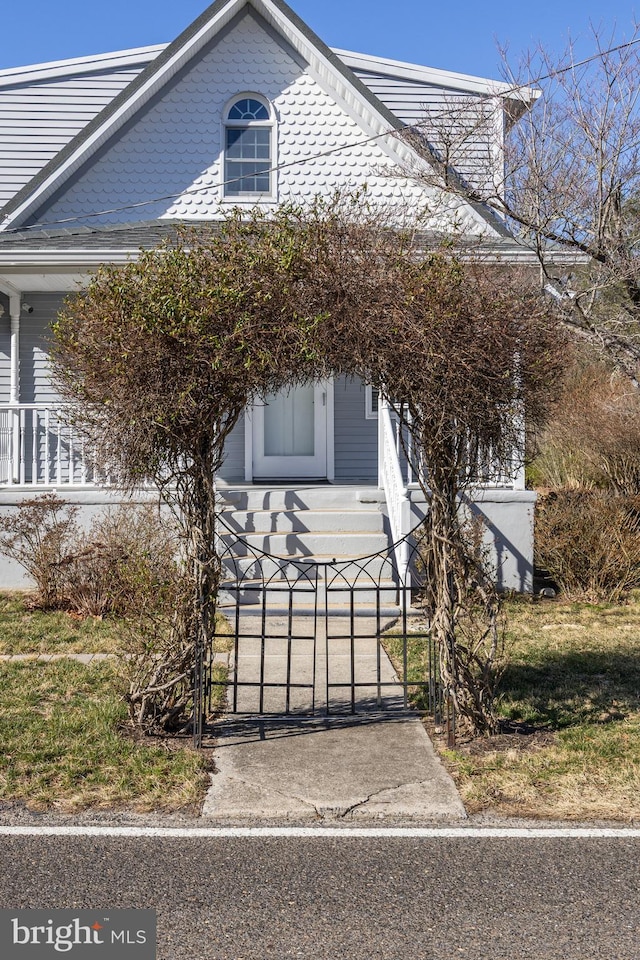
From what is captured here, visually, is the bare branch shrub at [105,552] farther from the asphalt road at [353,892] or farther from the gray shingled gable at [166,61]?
the gray shingled gable at [166,61]

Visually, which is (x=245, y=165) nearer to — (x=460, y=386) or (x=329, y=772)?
(x=460, y=386)

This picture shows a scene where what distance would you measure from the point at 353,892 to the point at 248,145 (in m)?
12.5

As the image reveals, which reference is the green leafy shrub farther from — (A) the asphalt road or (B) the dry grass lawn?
(A) the asphalt road

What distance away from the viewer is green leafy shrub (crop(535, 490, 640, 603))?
10094 millimetres

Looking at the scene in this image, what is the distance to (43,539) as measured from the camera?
9867mm

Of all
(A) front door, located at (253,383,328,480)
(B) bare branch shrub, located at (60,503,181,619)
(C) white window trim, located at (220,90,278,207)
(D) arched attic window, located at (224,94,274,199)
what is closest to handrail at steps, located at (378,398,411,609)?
(A) front door, located at (253,383,328,480)

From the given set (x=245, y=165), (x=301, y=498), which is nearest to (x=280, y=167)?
(x=245, y=165)

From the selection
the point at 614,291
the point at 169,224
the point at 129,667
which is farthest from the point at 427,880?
the point at 614,291

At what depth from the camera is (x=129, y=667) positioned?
609 cm

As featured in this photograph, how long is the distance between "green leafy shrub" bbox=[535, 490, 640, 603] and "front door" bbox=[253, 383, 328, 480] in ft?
13.5

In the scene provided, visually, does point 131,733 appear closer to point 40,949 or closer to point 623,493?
point 40,949

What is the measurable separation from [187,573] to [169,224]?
337 inches

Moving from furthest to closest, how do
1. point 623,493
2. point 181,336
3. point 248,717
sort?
point 623,493 < point 248,717 < point 181,336

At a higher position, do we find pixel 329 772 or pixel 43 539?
pixel 43 539
